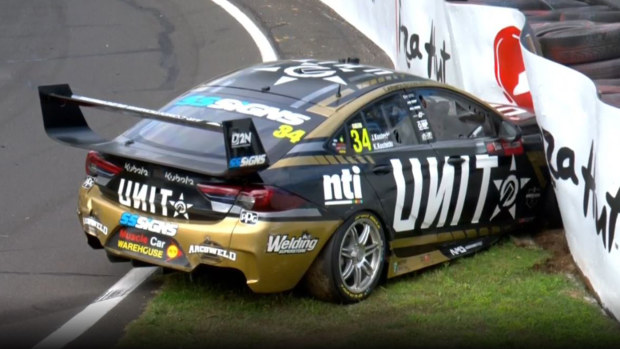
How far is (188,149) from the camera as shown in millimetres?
7238

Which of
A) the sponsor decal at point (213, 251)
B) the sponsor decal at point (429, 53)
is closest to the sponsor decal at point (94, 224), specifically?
the sponsor decal at point (213, 251)

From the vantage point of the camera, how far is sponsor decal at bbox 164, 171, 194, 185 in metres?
7.05

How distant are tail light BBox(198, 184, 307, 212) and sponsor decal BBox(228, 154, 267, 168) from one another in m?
0.21

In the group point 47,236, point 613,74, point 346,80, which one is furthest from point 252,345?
point 613,74

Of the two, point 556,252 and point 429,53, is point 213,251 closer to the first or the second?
point 556,252

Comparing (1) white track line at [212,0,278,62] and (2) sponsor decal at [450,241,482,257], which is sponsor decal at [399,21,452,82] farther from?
(2) sponsor decal at [450,241,482,257]

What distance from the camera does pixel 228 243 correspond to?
6.88 meters

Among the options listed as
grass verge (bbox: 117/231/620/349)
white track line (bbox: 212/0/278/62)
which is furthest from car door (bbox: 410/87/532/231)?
white track line (bbox: 212/0/278/62)

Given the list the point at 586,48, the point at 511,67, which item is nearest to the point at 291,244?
the point at 586,48

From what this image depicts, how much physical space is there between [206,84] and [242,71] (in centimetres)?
31

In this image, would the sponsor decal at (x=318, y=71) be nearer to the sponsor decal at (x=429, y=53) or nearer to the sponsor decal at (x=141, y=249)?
the sponsor decal at (x=141, y=249)

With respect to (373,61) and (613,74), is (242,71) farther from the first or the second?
(373,61)

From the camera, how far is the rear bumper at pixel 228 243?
6883 millimetres

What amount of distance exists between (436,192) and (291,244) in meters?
1.55
